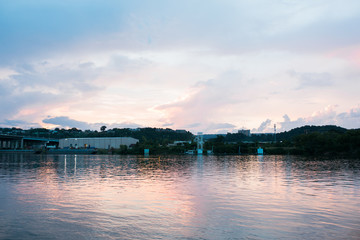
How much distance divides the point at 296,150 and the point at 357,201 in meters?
139

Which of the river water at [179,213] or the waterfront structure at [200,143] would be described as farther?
the waterfront structure at [200,143]

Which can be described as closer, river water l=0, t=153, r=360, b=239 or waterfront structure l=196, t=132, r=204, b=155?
river water l=0, t=153, r=360, b=239

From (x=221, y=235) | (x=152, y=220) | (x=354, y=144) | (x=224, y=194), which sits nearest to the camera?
(x=221, y=235)

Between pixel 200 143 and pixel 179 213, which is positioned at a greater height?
pixel 200 143

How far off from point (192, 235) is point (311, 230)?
5.45m

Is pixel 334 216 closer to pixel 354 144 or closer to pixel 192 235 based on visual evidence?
pixel 192 235

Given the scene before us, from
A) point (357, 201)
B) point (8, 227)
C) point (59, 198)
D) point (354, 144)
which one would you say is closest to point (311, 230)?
point (357, 201)

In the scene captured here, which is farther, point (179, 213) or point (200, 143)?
point (200, 143)

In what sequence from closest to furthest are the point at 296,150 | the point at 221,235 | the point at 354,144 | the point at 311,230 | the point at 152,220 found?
1. the point at 221,235
2. the point at 311,230
3. the point at 152,220
4. the point at 354,144
5. the point at 296,150

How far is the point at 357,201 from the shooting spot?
21.2m

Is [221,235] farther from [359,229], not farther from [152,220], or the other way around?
[359,229]

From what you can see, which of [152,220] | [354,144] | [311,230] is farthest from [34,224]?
[354,144]

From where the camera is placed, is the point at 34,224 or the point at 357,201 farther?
the point at 357,201

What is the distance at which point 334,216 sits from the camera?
16672 mm
